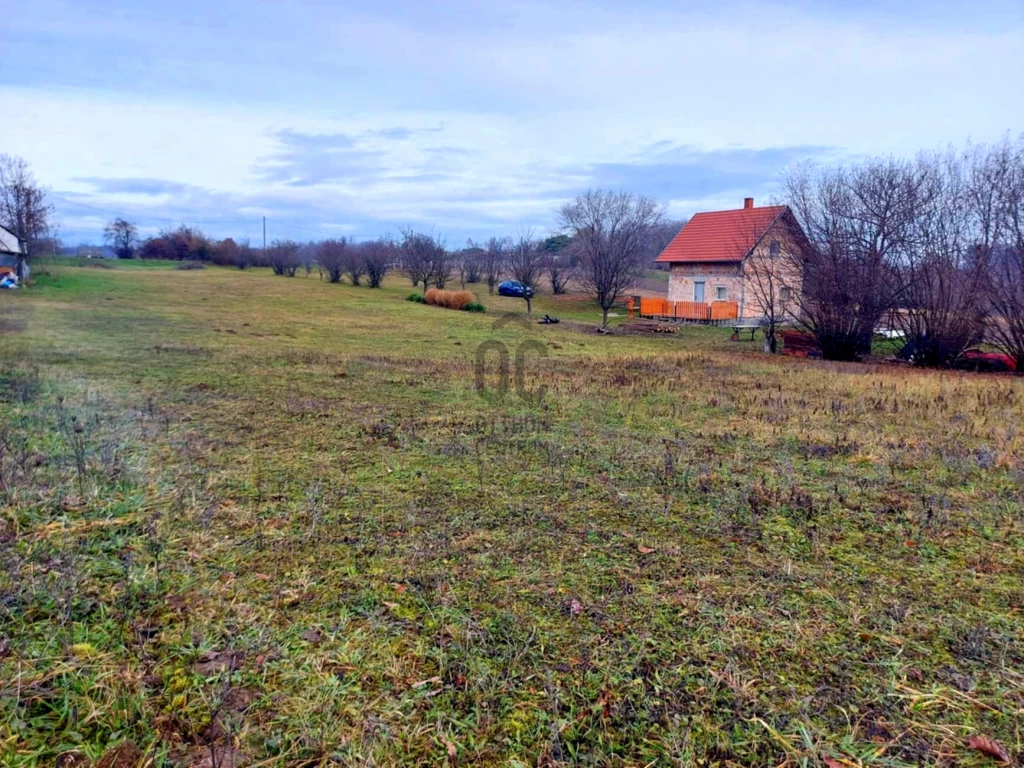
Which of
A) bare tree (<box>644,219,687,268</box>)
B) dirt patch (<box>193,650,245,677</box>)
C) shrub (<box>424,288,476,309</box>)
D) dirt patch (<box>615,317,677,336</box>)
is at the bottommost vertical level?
dirt patch (<box>193,650,245,677</box>)

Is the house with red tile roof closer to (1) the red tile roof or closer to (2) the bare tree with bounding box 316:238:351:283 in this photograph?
(1) the red tile roof

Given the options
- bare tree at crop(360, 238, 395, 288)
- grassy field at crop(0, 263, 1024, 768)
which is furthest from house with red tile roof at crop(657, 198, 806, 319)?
bare tree at crop(360, 238, 395, 288)

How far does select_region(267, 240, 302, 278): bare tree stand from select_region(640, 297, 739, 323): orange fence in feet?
94.0

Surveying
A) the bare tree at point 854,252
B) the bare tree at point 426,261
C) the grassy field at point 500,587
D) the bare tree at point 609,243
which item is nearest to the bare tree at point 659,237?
the bare tree at point 609,243

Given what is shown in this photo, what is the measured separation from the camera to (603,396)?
25.7 ft

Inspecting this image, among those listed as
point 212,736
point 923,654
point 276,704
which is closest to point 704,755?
point 923,654

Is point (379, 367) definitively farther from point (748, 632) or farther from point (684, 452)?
point (748, 632)

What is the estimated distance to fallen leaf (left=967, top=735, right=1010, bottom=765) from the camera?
1795 millimetres

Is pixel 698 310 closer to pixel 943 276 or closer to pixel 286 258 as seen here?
pixel 943 276

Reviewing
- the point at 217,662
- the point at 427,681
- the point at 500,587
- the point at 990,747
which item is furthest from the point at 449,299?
the point at 990,747

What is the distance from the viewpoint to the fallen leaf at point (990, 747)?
5.89 ft

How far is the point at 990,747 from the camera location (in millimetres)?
1829

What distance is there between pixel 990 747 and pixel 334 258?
42.5m

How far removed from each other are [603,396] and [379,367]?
3.98 metres
